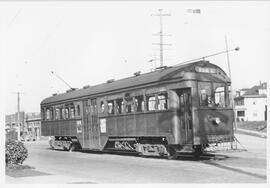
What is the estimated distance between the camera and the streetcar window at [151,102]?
17000 mm

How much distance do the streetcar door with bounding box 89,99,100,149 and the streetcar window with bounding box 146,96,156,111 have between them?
454 cm

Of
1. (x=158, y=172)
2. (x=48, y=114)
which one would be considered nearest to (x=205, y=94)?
(x=158, y=172)

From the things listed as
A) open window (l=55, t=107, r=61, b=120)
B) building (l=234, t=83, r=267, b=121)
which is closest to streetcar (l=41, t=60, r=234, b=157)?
open window (l=55, t=107, r=61, b=120)

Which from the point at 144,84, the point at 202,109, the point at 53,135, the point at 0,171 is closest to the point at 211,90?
the point at 202,109

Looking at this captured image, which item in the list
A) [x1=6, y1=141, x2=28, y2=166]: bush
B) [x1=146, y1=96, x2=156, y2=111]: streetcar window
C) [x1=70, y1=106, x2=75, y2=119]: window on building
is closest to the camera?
[x1=6, y1=141, x2=28, y2=166]: bush

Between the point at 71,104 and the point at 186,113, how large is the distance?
9.70m

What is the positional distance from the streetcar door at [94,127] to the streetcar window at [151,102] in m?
4.54

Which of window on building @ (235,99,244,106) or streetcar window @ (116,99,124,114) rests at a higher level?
window on building @ (235,99,244,106)

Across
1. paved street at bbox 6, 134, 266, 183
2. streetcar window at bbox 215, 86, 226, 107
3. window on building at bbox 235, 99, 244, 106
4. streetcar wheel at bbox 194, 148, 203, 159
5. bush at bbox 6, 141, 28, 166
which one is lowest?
paved street at bbox 6, 134, 266, 183

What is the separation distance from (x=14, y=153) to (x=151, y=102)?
5.88 meters

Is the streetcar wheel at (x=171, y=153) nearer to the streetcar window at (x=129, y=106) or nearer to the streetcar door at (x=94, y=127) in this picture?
the streetcar window at (x=129, y=106)

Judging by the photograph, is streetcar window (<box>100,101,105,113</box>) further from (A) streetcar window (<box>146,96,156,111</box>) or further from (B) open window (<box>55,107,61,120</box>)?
(B) open window (<box>55,107,61,120</box>)

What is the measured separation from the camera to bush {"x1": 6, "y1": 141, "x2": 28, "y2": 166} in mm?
15031

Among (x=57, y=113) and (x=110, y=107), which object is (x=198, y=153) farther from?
(x=57, y=113)
